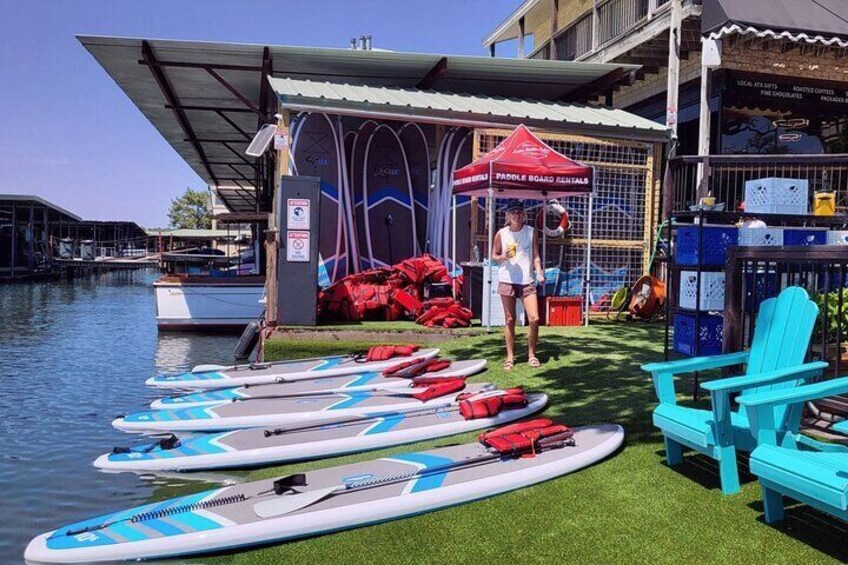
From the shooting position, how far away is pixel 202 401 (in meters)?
7.64

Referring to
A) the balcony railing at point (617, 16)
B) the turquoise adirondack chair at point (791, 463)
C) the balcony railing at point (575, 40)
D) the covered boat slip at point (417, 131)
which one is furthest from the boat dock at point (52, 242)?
the turquoise adirondack chair at point (791, 463)

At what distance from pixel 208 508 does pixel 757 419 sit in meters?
3.28

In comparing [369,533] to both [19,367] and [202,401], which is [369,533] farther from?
[19,367]

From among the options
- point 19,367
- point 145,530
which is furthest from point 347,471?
point 19,367

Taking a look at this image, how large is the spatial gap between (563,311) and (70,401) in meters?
7.66

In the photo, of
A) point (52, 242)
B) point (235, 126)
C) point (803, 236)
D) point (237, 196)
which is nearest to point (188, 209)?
point (52, 242)

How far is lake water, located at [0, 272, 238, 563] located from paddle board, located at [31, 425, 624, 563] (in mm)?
970

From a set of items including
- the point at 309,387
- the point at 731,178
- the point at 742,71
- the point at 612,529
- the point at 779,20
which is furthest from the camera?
the point at 731,178

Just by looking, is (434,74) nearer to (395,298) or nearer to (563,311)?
(395,298)

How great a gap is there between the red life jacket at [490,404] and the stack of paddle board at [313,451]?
1 cm

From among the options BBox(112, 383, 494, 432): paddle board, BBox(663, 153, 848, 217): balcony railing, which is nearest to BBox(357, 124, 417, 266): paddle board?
BBox(663, 153, 848, 217): balcony railing

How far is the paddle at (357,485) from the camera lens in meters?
4.09

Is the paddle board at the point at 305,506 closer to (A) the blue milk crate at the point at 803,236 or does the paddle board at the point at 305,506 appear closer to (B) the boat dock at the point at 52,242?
(A) the blue milk crate at the point at 803,236

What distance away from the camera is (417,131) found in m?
13.4
